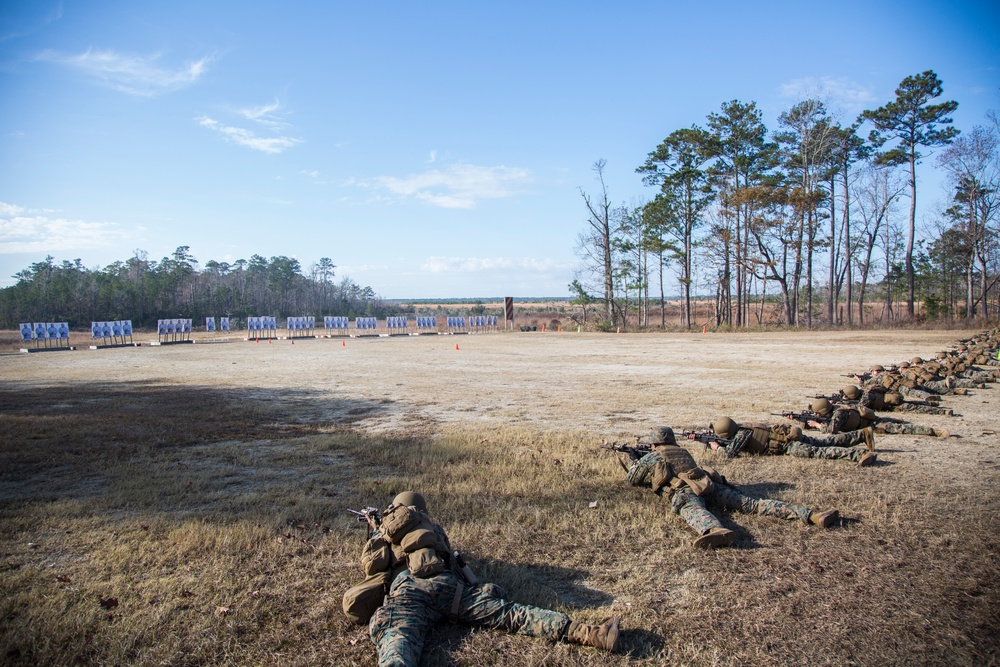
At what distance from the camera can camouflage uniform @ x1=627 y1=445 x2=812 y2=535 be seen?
5023 mm

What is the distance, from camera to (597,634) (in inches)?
129

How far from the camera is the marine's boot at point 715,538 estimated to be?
4.62 m

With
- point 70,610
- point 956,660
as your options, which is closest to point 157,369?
point 70,610

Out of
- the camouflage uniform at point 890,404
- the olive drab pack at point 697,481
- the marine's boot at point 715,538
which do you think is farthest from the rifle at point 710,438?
the camouflage uniform at point 890,404

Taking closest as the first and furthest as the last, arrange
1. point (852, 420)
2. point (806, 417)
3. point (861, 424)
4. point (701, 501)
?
point (701, 501) → point (852, 420) → point (861, 424) → point (806, 417)

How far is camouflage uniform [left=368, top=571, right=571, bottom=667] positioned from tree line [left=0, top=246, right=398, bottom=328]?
202 ft

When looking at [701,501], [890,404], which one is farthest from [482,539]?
[890,404]

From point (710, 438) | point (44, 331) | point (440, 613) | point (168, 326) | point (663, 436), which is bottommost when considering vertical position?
point (440, 613)

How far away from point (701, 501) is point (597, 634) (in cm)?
243

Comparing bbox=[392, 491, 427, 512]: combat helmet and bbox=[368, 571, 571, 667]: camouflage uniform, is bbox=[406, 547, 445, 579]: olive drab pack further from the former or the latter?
bbox=[392, 491, 427, 512]: combat helmet

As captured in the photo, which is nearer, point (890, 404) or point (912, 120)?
point (890, 404)

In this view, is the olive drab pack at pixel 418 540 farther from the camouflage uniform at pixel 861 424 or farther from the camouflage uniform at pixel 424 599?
the camouflage uniform at pixel 861 424

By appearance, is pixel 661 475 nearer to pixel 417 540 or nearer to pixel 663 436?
pixel 663 436

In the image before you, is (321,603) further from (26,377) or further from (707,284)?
(707,284)
